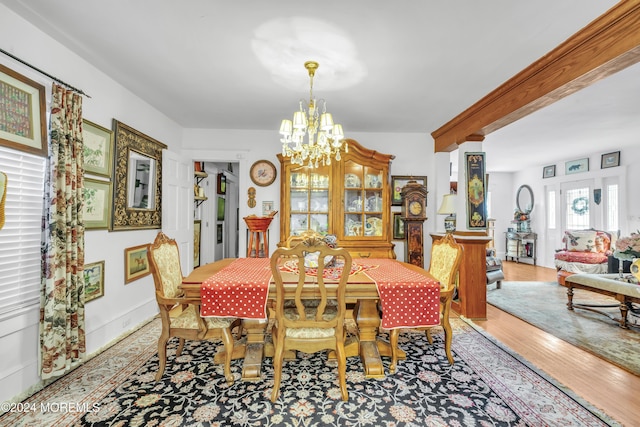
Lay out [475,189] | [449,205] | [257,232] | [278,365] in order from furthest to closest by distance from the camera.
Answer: [257,232]
[449,205]
[475,189]
[278,365]

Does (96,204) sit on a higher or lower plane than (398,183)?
lower

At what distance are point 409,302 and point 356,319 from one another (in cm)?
52

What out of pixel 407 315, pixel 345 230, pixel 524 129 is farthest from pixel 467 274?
pixel 524 129

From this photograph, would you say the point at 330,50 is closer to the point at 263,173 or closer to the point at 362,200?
the point at 362,200

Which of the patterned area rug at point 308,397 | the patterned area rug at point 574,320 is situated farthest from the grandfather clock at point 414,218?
the patterned area rug at point 308,397

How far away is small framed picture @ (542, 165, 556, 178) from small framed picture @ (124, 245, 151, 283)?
8.09 m

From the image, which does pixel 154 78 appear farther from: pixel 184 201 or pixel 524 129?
pixel 524 129

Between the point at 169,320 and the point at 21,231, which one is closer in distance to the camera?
the point at 21,231

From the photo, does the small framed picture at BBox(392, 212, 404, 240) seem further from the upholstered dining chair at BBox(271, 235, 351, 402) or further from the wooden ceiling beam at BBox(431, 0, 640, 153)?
the upholstered dining chair at BBox(271, 235, 351, 402)

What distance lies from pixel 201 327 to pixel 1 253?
1.29 metres

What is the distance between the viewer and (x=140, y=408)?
5.93ft

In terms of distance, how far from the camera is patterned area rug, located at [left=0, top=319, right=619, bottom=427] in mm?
1715

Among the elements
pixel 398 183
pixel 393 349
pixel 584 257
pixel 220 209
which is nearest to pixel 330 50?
pixel 393 349

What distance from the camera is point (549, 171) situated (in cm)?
691
